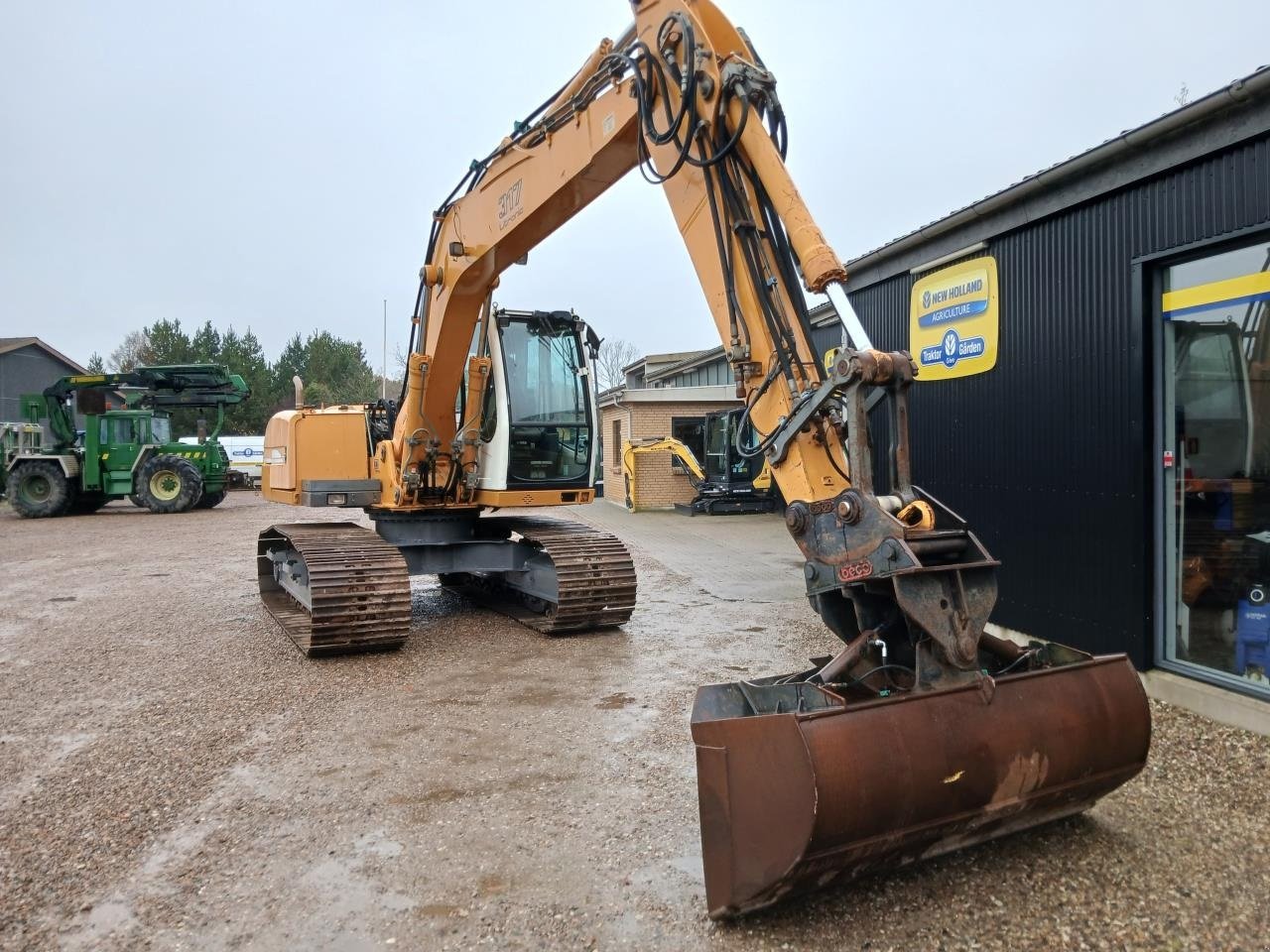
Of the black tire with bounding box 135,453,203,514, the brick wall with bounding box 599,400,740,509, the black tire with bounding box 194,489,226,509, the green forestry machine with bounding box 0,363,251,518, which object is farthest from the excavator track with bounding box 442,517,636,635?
the black tire with bounding box 194,489,226,509

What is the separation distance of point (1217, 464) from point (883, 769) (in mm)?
3705

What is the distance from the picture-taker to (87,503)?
72.7ft

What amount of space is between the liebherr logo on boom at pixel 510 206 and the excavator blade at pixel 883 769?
4290 mm

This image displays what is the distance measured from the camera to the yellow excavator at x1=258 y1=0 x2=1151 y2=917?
9.77 ft

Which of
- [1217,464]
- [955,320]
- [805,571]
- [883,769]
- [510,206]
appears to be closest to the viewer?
[883,769]

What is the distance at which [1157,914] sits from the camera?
3088mm

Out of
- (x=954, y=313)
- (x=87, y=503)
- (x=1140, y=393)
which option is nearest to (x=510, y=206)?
(x=954, y=313)

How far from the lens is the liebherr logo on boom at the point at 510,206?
6540mm

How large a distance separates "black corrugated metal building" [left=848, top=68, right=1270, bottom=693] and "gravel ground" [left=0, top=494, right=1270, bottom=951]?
36.1 inches

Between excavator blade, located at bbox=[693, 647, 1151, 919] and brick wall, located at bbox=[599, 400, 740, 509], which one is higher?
brick wall, located at bbox=[599, 400, 740, 509]

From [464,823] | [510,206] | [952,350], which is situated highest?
[510,206]

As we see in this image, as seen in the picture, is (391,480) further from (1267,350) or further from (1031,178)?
(1267,350)

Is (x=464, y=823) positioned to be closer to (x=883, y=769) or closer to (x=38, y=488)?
(x=883, y=769)

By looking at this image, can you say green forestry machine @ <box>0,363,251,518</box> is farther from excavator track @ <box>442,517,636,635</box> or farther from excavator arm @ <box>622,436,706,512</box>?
excavator track @ <box>442,517,636,635</box>
